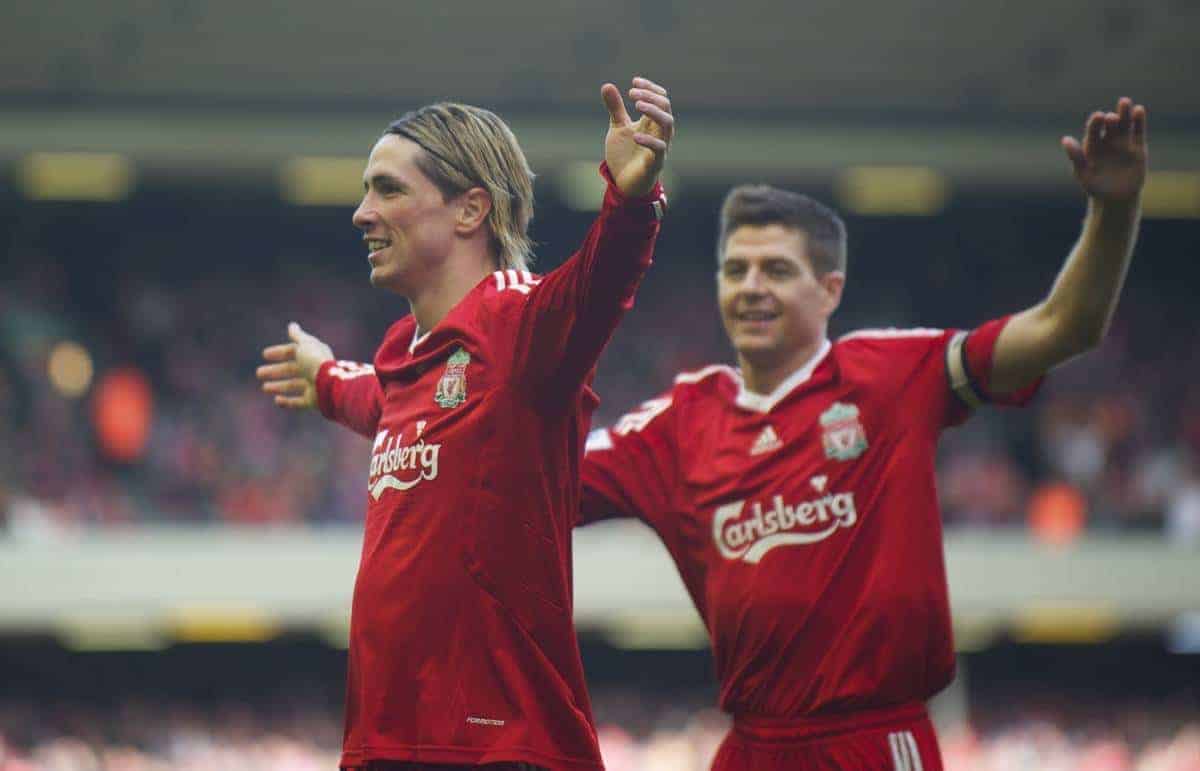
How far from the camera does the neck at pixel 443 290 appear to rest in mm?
3082

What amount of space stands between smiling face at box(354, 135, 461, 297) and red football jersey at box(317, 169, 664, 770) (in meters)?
0.15

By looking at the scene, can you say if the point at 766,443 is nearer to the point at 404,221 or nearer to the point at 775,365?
the point at 775,365

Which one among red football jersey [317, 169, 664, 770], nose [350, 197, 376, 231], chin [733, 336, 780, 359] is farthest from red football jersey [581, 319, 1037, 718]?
nose [350, 197, 376, 231]

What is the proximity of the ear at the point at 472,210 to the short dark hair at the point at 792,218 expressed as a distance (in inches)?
47.7

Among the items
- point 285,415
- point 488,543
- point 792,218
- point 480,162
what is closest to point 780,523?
point 792,218

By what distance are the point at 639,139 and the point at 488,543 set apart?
2.70 ft

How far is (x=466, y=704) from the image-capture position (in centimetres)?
276

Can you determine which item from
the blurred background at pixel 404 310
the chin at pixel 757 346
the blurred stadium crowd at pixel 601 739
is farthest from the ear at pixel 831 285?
the blurred background at pixel 404 310

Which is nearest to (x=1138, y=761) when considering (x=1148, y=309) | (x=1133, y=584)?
(x=1133, y=584)

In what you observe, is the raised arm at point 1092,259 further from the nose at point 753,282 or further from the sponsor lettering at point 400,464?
the sponsor lettering at point 400,464

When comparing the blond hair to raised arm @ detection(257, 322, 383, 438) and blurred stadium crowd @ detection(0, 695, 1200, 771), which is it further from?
blurred stadium crowd @ detection(0, 695, 1200, 771)

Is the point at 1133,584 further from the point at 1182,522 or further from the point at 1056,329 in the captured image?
the point at 1056,329

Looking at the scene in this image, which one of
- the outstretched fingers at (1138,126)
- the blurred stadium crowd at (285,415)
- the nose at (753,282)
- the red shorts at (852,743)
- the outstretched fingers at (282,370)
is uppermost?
the blurred stadium crowd at (285,415)

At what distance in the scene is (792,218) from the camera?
4.18 metres
